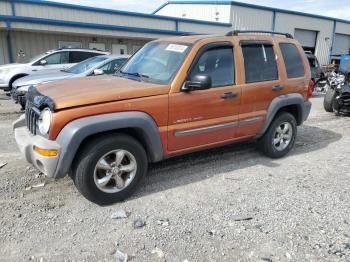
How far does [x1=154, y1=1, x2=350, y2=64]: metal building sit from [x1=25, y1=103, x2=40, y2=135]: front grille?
23.4 m

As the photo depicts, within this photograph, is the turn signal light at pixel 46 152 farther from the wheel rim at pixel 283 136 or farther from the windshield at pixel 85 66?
the windshield at pixel 85 66

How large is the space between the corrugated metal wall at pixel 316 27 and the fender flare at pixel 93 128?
27.0 m

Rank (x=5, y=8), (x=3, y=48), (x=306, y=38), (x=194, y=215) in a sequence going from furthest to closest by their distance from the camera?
(x=306, y=38) → (x=3, y=48) → (x=5, y=8) → (x=194, y=215)

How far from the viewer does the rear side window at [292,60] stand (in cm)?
529

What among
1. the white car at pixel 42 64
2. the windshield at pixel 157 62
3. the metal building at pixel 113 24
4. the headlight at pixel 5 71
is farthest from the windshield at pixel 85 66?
the metal building at pixel 113 24

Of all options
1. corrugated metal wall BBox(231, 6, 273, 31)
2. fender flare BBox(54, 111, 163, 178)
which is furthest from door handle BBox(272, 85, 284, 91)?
corrugated metal wall BBox(231, 6, 273, 31)

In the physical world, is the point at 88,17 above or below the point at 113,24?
above

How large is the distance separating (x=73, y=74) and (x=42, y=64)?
10.9 feet

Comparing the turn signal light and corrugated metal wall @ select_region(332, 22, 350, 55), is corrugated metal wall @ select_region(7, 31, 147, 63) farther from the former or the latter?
corrugated metal wall @ select_region(332, 22, 350, 55)

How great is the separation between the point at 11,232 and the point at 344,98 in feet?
28.1

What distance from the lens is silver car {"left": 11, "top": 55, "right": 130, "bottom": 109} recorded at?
831cm

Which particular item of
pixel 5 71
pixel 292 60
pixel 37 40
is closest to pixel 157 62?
pixel 292 60

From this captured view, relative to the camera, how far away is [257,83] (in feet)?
15.7

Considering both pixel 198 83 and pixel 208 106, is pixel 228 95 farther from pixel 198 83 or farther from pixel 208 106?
pixel 198 83
